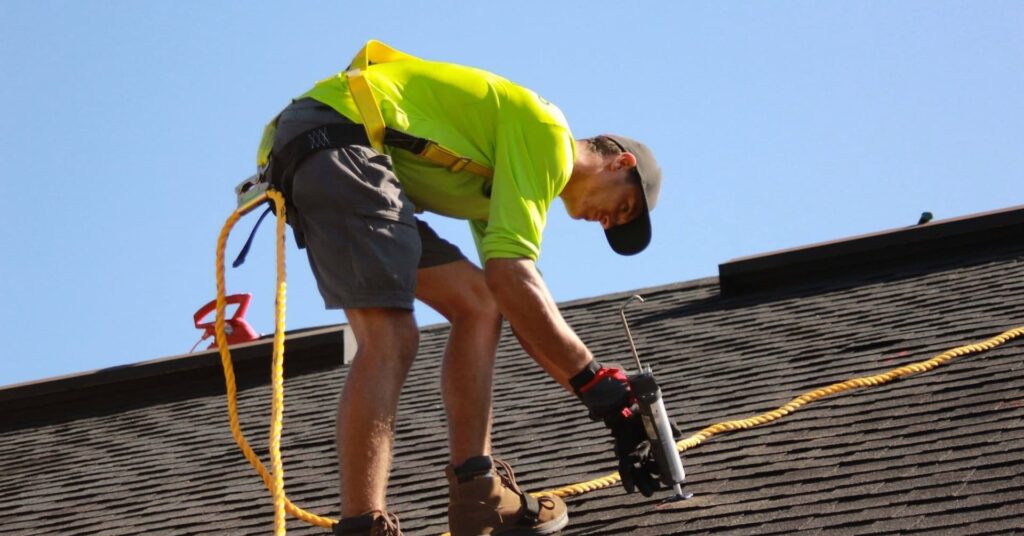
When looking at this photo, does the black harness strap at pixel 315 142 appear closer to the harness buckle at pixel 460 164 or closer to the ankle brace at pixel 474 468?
the harness buckle at pixel 460 164

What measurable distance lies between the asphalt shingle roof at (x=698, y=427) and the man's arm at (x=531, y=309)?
0.54m

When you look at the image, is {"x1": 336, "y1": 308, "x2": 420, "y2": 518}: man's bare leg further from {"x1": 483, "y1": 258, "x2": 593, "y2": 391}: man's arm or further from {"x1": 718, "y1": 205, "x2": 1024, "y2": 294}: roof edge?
{"x1": 718, "y1": 205, "x2": 1024, "y2": 294}: roof edge

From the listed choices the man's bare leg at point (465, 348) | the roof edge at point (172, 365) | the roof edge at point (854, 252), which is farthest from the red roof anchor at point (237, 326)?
the man's bare leg at point (465, 348)

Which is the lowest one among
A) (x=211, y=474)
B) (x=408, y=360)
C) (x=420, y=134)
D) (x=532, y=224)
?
(x=211, y=474)

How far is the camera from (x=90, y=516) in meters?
5.82

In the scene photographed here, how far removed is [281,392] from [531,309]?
71cm

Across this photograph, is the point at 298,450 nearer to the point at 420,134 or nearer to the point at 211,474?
the point at 211,474

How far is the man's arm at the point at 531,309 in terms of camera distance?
13.3 feet

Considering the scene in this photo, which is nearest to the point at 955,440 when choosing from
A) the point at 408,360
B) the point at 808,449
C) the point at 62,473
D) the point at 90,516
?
the point at 808,449

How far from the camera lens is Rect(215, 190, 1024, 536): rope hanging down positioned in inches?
148

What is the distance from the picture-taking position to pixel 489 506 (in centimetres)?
421

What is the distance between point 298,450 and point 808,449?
2.29 metres

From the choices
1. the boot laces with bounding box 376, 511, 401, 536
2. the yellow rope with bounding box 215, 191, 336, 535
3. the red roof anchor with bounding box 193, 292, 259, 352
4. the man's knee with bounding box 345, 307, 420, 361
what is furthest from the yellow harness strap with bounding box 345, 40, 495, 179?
the red roof anchor with bounding box 193, 292, 259, 352

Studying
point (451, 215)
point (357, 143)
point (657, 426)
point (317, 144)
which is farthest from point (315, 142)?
point (657, 426)
